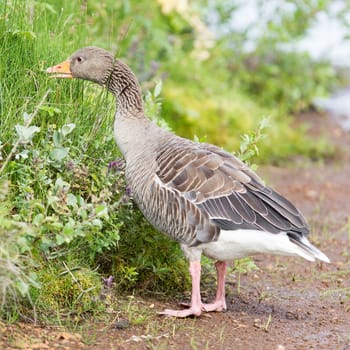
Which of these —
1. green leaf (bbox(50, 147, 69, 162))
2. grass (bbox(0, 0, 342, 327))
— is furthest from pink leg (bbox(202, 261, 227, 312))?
green leaf (bbox(50, 147, 69, 162))

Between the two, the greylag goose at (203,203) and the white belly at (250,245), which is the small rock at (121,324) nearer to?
the greylag goose at (203,203)

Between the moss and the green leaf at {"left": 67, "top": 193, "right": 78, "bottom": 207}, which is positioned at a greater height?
the green leaf at {"left": 67, "top": 193, "right": 78, "bottom": 207}

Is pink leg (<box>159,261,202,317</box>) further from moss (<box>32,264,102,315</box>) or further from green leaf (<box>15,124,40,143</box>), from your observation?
green leaf (<box>15,124,40,143</box>)

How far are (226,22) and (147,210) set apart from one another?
24.2 ft

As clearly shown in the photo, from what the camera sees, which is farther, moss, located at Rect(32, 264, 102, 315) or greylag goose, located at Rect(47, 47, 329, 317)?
greylag goose, located at Rect(47, 47, 329, 317)

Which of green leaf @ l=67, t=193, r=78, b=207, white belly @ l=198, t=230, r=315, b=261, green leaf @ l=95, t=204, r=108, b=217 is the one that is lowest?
white belly @ l=198, t=230, r=315, b=261

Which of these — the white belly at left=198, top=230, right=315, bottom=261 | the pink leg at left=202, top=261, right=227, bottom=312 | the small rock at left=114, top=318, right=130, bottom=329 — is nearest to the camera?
the small rock at left=114, top=318, right=130, bottom=329

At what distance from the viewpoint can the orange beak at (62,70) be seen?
223 inches

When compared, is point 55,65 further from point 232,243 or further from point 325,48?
point 325,48

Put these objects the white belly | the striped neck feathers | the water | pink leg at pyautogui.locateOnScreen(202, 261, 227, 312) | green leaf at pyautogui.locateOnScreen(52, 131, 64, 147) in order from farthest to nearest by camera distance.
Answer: the water
the striped neck feathers
pink leg at pyautogui.locateOnScreen(202, 261, 227, 312)
green leaf at pyautogui.locateOnScreen(52, 131, 64, 147)
the white belly

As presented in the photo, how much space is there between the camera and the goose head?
5699 mm

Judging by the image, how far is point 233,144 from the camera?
10.1m

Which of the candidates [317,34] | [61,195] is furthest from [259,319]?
[317,34]

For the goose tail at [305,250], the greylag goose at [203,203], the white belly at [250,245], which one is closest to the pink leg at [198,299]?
the greylag goose at [203,203]
